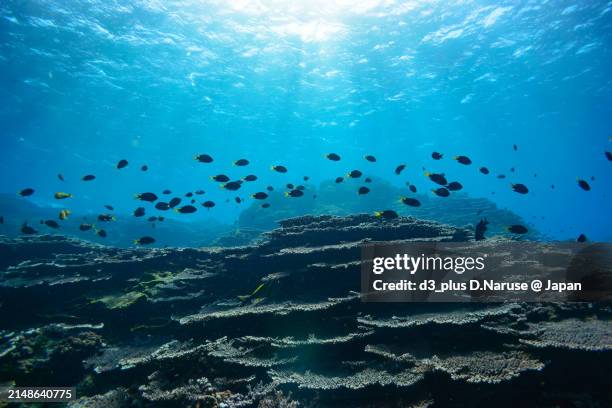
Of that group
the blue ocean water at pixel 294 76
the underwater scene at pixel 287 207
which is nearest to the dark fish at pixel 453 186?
the underwater scene at pixel 287 207

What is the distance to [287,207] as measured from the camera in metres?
35.5

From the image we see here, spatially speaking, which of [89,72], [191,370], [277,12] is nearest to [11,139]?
[89,72]

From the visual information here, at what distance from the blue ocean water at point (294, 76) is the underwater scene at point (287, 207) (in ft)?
0.75

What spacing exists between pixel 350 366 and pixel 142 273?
27.9ft

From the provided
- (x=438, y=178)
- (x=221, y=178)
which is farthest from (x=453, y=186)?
(x=221, y=178)

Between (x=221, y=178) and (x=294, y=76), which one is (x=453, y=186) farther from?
(x=294, y=76)

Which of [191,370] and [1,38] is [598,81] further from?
[1,38]

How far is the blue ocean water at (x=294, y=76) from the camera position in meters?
23.1

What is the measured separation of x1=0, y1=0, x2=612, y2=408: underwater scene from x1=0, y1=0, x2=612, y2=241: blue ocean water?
23 cm

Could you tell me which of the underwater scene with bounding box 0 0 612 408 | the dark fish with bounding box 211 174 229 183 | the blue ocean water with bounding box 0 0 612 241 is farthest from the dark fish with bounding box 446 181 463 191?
the blue ocean water with bounding box 0 0 612 241

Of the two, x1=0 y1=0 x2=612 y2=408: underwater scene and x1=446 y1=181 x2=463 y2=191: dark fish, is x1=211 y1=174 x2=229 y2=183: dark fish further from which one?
x1=446 y1=181 x2=463 y2=191: dark fish

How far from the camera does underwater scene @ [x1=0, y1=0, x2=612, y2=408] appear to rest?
19.5 feet

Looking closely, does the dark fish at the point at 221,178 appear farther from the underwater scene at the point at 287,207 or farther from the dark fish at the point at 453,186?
the dark fish at the point at 453,186

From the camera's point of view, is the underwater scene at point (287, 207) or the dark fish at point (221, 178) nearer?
the underwater scene at point (287, 207)
